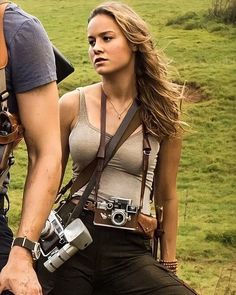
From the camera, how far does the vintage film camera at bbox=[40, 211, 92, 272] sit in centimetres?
308

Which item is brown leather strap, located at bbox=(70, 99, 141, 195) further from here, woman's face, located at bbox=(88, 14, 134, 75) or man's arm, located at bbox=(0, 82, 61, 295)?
man's arm, located at bbox=(0, 82, 61, 295)

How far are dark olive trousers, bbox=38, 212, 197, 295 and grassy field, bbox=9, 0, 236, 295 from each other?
840 millimetres

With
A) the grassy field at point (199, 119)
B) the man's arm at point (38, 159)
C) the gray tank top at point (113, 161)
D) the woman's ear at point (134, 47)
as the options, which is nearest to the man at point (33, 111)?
the man's arm at point (38, 159)

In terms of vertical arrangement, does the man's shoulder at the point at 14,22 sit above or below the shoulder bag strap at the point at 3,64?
above

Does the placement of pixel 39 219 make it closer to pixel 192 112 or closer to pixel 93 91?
pixel 93 91

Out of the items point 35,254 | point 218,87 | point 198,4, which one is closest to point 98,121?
point 35,254

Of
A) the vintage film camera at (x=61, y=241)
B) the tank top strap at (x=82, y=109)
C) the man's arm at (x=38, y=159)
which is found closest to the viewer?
the man's arm at (x=38, y=159)

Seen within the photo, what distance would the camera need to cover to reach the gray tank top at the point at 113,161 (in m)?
3.24

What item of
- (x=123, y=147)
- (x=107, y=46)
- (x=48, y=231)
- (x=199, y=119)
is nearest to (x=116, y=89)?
(x=107, y=46)

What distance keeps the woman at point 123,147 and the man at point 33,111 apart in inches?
25.3

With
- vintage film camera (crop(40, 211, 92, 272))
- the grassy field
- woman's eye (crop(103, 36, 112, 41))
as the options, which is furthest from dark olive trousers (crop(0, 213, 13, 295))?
the grassy field

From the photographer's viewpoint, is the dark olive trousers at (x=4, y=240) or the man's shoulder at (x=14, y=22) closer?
the man's shoulder at (x=14, y=22)

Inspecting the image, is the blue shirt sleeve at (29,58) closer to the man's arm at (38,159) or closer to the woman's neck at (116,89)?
the man's arm at (38,159)

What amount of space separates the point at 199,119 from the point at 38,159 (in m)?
14.4
